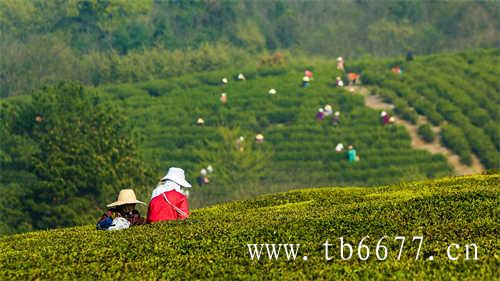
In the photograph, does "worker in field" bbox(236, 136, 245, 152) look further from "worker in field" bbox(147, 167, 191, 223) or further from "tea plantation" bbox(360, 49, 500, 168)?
"worker in field" bbox(147, 167, 191, 223)

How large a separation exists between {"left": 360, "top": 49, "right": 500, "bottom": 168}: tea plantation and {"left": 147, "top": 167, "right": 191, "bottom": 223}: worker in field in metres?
39.4

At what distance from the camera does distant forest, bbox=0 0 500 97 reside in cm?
7662

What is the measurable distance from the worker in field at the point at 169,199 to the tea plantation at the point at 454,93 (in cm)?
3941

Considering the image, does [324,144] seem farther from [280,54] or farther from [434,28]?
[434,28]

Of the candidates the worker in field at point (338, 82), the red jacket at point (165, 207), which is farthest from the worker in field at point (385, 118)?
the red jacket at point (165, 207)

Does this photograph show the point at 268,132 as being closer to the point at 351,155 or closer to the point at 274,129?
the point at 274,129

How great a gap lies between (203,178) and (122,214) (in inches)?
1373

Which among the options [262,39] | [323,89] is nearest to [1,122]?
[323,89]

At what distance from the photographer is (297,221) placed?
14.6 meters

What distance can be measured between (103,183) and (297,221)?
21657 millimetres

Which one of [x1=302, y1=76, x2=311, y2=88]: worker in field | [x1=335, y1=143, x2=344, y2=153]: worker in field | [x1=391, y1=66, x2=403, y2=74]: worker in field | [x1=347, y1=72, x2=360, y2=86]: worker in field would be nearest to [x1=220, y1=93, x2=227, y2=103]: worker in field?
[x1=302, y1=76, x2=311, y2=88]: worker in field

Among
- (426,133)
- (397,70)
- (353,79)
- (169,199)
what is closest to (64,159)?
(169,199)

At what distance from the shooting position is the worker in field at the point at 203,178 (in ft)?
167

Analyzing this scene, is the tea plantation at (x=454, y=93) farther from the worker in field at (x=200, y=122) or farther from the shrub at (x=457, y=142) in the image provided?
the worker in field at (x=200, y=122)
